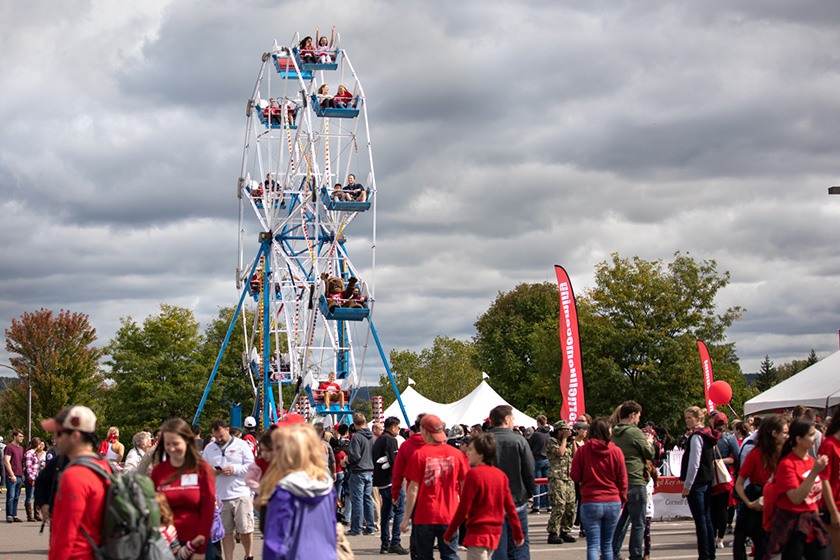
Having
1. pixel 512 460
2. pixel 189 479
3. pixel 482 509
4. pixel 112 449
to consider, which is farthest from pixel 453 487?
pixel 112 449

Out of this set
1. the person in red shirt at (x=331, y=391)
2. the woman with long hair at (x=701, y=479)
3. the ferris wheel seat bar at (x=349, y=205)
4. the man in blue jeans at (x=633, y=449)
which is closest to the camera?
the man in blue jeans at (x=633, y=449)

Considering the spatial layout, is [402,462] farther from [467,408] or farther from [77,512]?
[467,408]

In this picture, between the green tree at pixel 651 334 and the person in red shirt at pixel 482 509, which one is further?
the green tree at pixel 651 334

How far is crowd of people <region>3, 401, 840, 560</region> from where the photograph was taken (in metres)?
5.91

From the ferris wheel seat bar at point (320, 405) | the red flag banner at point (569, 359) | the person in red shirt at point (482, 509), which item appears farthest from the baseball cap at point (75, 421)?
the ferris wheel seat bar at point (320, 405)

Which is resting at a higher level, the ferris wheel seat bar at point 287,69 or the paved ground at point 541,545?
the ferris wheel seat bar at point 287,69

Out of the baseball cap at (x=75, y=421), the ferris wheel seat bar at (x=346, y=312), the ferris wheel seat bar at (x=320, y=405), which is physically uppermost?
the ferris wheel seat bar at (x=346, y=312)

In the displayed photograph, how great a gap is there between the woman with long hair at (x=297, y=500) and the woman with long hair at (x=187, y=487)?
156cm

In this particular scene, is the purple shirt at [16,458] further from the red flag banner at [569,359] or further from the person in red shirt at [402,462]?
the person in red shirt at [402,462]

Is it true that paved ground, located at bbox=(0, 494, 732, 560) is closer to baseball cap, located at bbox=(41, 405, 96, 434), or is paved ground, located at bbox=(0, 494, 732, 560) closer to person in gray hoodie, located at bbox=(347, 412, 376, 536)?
person in gray hoodie, located at bbox=(347, 412, 376, 536)

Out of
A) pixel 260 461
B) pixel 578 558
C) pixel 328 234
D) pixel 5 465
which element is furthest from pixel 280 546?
pixel 328 234

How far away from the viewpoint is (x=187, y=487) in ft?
24.8

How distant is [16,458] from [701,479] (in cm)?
1630

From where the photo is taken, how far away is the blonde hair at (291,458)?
5.96 metres
